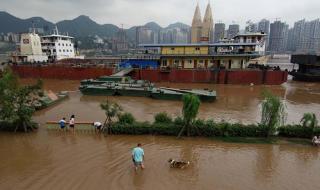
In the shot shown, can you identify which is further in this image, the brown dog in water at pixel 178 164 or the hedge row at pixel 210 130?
the hedge row at pixel 210 130

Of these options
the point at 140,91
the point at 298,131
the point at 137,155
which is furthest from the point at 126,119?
the point at 140,91

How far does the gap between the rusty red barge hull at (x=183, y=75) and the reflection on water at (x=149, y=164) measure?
25.5 metres

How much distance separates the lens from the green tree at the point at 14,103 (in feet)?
49.3

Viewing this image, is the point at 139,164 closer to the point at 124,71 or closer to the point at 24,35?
the point at 124,71

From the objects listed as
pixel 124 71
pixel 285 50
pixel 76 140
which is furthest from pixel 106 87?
pixel 285 50

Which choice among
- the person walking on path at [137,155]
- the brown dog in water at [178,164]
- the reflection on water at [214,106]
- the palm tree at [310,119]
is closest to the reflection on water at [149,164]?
the brown dog in water at [178,164]

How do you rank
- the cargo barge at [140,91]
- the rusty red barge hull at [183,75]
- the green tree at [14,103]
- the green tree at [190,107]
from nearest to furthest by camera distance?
the green tree at [190,107]
the green tree at [14,103]
the cargo barge at [140,91]
the rusty red barge hull at [183,75]

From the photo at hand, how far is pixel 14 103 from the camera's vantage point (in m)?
15.3

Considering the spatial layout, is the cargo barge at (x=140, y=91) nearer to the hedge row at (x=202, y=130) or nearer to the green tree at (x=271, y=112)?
the hedge row at (x=202, y=130)

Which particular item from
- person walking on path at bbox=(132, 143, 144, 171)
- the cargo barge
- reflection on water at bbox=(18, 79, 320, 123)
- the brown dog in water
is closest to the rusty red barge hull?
reflection on water at bbox=(18, 79, 320, 123)

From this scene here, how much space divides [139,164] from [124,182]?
119 centimetres

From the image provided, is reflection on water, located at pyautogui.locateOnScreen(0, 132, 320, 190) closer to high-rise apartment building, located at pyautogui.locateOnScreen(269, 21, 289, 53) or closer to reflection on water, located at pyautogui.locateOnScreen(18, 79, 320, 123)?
reflection on water, located at pyautogui.locateOnScreen(18, 79, 320, 123)

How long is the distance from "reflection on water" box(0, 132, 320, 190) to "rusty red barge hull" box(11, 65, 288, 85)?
2551 cm

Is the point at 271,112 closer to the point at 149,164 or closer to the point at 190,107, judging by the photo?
the point at 190,107
